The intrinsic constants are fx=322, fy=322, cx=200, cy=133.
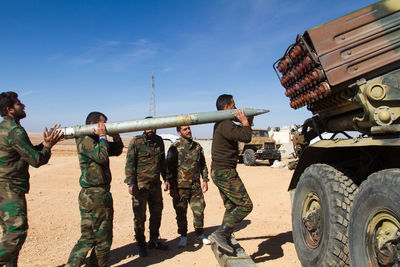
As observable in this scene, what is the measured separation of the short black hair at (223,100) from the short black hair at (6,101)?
7.50 feet

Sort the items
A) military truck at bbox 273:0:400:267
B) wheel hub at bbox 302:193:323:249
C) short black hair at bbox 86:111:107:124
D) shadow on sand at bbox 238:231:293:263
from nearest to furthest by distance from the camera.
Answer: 1. military truck at bbox 273:0:400:267
2. wheel hub at bbox 302:193:323:249
3. short black hair at bbox 86:111:107:124
4. shadow on sand at bbox 238:231:293:263

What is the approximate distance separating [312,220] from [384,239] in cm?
101

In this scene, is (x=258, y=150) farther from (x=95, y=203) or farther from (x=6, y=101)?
(x=6, y=101)

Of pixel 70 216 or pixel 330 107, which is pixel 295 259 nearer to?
pixel 330 107

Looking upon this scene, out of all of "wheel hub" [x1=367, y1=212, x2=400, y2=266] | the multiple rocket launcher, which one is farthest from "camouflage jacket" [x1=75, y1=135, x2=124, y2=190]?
"wheel hub" [x1=367, y1=212, x2=400, y2=266]

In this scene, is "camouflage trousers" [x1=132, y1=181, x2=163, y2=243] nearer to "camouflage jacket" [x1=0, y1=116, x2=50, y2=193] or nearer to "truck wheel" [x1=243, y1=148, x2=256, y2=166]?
"camouflage jacket" [x1=0, y1=116, x2=50, y2=193]

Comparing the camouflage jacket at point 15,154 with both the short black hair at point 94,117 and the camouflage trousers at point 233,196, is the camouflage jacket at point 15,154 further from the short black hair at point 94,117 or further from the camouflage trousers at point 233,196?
the camouflage trousers at point 233,196

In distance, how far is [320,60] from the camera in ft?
9.15

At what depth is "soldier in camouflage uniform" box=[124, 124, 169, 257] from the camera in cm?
450

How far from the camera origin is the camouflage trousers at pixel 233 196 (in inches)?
144

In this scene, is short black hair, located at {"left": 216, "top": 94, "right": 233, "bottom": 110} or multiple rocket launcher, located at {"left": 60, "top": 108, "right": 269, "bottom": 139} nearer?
multiple rocket launcher, located at {"left": 60, "top": 108, "right": 269, "bottom": 139}

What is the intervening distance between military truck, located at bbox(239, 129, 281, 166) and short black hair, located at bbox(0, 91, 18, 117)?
50.3 ft

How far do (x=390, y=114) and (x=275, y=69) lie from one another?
1653 millimetres

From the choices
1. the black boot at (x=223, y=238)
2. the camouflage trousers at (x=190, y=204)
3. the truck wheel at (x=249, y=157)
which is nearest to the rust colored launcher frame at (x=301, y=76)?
the black boot at (x=223, y=238)
